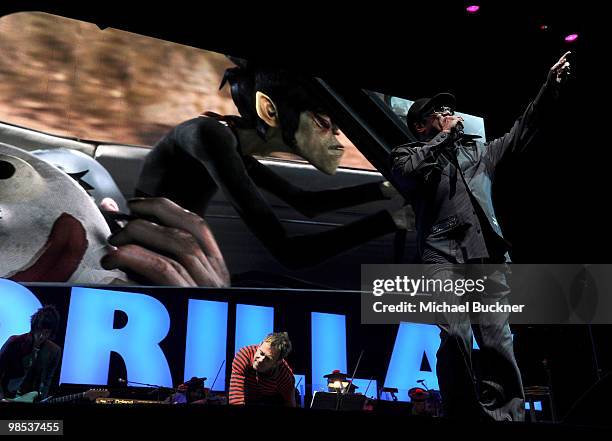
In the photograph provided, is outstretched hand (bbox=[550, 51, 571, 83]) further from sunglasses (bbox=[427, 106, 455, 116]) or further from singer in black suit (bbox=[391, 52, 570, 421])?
sunglasses (bbox=[427, 106, 455, 116])

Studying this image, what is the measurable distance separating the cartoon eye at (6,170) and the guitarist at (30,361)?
3.61 ft

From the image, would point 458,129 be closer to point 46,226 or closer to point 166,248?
point 166,248

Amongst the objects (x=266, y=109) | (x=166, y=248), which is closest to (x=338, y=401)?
(x=166, y=248)

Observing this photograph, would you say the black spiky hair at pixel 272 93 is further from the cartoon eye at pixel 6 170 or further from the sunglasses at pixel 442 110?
the sunglasses at pixel 442 110

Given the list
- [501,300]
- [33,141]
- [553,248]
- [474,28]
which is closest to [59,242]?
[33,141]

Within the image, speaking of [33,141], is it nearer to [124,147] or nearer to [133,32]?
[124,147]

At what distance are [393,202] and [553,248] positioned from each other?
1.84 meters

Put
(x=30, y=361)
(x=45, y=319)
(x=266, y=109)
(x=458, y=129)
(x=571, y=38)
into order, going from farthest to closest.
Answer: (x=266, y=109)
(x=571, y=38)
(x=45, y=319)
(x=30, y=361)
(x=458, y=129)

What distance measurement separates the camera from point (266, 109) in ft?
19.0

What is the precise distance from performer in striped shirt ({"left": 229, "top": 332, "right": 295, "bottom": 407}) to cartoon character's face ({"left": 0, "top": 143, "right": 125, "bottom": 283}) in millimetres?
1390

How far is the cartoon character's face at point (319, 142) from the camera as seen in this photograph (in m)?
5.84

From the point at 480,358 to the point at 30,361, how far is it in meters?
3.42

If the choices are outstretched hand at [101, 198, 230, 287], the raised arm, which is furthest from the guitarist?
the raised arm

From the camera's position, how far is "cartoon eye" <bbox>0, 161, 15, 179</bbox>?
475cm
